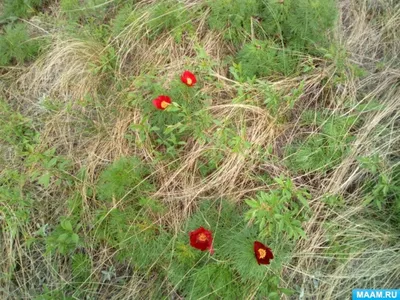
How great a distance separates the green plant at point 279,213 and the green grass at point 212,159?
0.01 meters

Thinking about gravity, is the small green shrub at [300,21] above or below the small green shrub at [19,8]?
below

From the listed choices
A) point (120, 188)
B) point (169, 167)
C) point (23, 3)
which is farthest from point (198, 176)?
point (23, 3)

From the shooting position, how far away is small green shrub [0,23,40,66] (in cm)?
330

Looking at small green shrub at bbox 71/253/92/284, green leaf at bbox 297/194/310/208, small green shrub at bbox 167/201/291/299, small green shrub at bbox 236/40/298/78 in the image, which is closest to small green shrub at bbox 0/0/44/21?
small green shrub at bbox 236/40/298/78

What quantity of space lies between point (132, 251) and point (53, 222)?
642 mm

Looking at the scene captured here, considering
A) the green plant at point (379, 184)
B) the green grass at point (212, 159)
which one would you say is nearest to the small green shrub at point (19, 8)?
the green grass at point (212, 159)

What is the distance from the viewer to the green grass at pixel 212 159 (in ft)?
7.68

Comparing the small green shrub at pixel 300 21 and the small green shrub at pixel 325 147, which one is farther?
the small green shrub at pixel 300 21

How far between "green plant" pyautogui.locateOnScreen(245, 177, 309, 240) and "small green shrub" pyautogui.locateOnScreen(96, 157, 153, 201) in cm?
72

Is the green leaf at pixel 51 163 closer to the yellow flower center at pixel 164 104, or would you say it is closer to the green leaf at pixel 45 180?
the green leaf at pixel 45 180

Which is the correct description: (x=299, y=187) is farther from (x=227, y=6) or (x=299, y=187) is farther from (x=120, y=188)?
(x=227, y=6)

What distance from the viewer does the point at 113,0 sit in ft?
10.9

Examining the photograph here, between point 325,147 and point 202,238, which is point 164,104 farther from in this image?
point 325,147

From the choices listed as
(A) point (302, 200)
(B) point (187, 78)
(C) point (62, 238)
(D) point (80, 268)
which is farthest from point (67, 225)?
(A) point (302, 200)
